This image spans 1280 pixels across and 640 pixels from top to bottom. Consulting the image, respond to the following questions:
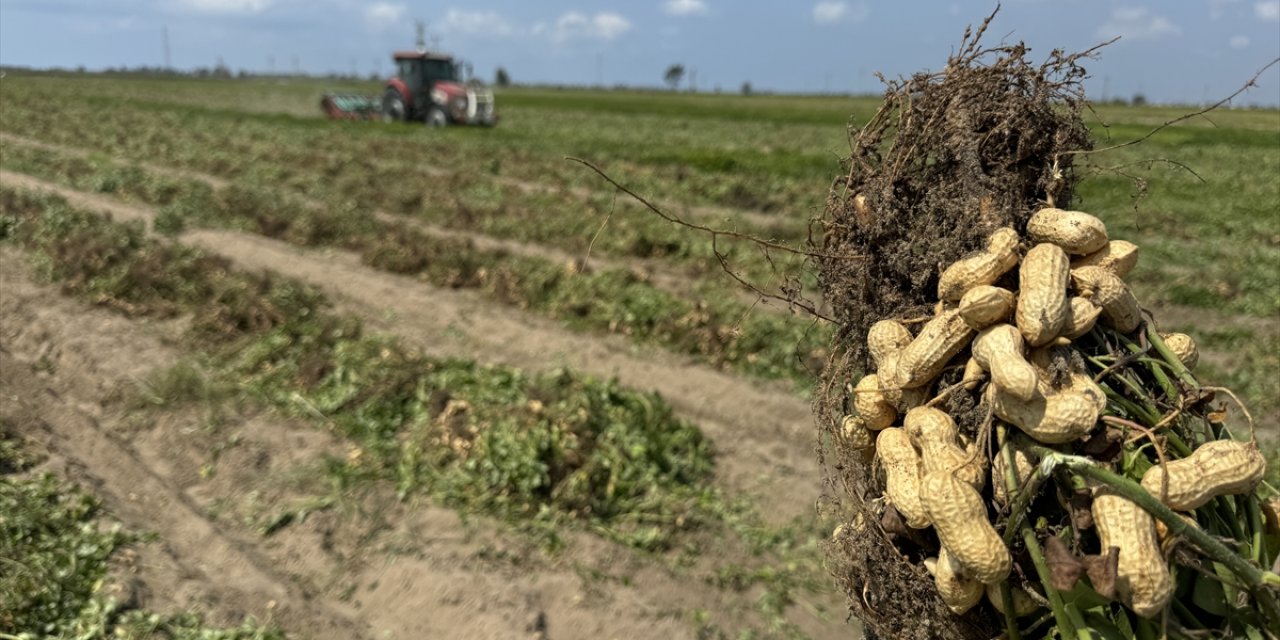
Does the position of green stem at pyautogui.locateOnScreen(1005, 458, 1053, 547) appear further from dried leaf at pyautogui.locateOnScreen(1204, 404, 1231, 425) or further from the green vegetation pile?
the green vegetation pile

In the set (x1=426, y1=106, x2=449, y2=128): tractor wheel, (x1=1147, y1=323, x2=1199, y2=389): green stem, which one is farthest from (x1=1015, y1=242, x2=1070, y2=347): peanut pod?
(x1=426, y1=106, x2=449, y2=128): tractor wheel

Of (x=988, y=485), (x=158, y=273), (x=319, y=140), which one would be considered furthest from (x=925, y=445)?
(x=319, y=140)

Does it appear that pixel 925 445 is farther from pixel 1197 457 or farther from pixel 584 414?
pixel 584 414

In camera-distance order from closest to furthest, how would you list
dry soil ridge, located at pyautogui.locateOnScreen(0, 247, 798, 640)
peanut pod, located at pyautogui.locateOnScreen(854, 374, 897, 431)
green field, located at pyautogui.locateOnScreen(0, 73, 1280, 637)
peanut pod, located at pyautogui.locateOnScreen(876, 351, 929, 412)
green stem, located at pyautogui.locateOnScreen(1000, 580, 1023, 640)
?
green stem, located at pyautogui.locateOnScreen(1000, 580, 1023, 640) → peanut pod, located at pyautogui.locateOnScreen(876, 351, 929, 412) → peanut pod, located at pyautogui.locateOnScreen(854, 374, 897, 431) → dry soil ridge, located at pyautogui.locateOnScreen(0, 247, 798, 640) → green field, located at pyautogui.locateOnScreen(0, 73, 1280, 637)

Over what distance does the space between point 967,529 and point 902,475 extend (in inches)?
9.2

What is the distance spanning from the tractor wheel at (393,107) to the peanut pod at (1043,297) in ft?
103

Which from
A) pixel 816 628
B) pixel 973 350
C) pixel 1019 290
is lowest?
pixel 816 628

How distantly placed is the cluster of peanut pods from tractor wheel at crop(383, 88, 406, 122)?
103 feet

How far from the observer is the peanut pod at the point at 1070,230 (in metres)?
1.80

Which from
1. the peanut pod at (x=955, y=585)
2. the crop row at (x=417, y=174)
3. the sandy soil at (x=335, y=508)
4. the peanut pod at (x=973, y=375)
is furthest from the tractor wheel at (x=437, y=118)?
the peanut pod at (x=955, y=585)

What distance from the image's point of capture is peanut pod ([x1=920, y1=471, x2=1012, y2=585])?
1.65 metres

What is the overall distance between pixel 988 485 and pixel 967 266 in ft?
1.52

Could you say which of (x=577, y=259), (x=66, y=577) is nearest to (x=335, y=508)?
(x=66, y=577)

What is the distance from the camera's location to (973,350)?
1780 mm
